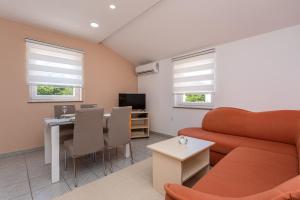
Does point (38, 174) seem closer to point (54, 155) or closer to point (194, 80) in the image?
point (54, 155)

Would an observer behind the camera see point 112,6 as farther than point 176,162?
Yes

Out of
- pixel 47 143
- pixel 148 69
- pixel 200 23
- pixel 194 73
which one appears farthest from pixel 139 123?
pixel 200 23

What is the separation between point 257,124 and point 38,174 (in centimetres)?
329

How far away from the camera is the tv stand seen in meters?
4.07

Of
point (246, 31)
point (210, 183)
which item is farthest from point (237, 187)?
point (246, 31)

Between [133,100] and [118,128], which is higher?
[133,100]

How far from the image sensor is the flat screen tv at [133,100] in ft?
13.8

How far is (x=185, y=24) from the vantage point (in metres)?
2.79

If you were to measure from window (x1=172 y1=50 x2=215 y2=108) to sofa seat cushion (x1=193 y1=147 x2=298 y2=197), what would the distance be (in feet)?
5.57

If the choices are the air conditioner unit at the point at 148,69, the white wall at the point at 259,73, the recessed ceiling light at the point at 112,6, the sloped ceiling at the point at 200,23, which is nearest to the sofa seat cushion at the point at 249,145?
the white wall at the point at 259,73

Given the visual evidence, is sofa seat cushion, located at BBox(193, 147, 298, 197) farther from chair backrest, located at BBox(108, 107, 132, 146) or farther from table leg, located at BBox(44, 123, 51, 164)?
table leg, located at BBox(44, 123, 51, 164)

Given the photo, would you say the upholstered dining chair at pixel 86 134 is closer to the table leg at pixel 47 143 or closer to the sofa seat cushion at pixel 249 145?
the table leg at pixel 47 143

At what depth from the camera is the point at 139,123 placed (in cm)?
423

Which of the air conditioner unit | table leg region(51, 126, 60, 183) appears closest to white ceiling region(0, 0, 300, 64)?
the air conditioner unit
